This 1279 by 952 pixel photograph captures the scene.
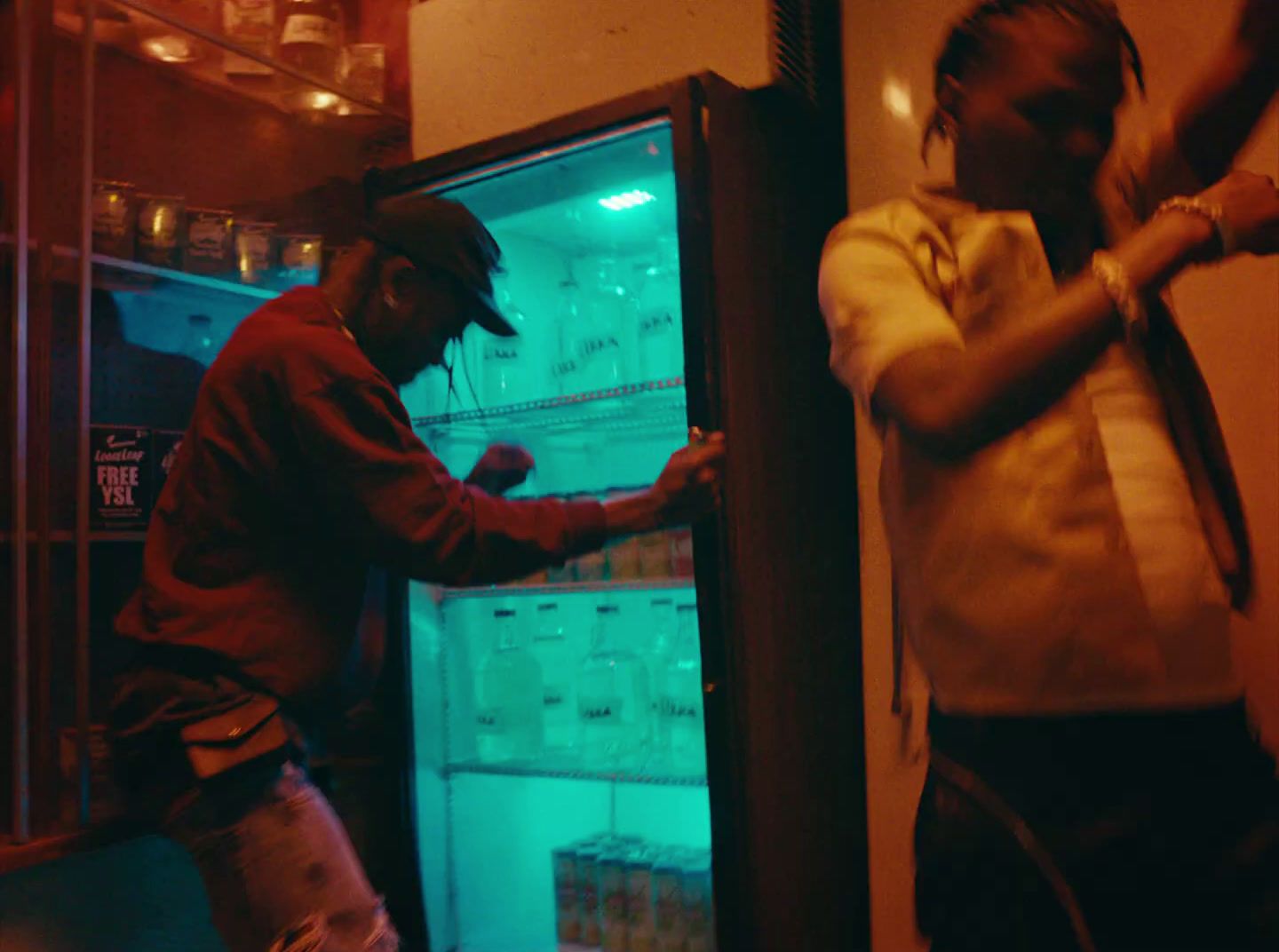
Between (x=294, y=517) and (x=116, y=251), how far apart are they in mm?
888

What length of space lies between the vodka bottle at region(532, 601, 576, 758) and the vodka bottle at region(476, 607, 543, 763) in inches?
1.0

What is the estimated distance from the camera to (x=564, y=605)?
7.16ft

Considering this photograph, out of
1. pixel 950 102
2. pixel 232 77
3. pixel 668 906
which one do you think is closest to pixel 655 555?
pixel 668 906

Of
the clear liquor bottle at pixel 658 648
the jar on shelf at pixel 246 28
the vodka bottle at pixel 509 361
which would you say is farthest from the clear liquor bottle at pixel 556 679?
the jar on shelf at pixel 246 28

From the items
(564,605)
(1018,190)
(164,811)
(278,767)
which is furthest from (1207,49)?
(164,811)

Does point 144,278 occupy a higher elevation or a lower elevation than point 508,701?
higher

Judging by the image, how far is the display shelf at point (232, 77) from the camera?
80.6 inches

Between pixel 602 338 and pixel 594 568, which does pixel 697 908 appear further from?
pixel 602 338

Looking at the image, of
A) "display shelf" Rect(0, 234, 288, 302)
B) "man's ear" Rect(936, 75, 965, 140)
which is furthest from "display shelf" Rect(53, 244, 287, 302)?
"man's ear" Rect(936, 75, 965, 140)

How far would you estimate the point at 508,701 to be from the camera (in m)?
2.16

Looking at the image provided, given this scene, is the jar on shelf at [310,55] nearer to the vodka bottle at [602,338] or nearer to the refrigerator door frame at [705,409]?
the vodka bottle at [602,338]

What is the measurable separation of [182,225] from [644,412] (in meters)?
1.02

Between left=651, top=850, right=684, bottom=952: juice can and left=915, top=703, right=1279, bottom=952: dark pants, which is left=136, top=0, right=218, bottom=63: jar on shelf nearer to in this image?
left=651, top=850, right=684, bottom=952: juice can

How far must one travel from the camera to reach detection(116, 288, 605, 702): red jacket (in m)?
1.37
